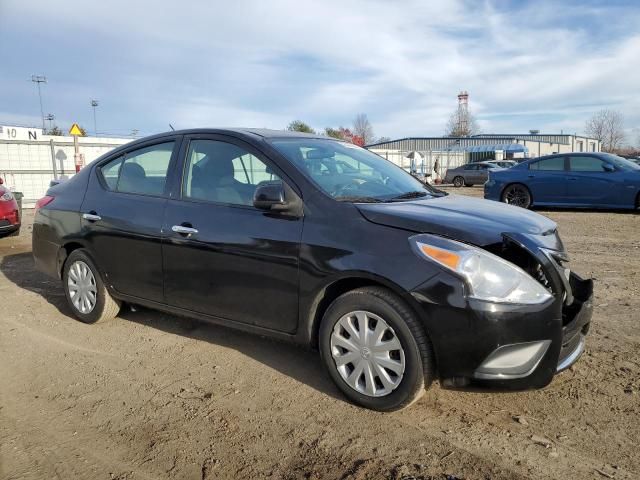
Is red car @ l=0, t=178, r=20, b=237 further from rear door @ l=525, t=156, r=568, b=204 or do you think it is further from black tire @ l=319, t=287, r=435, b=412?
rear door @ l=525, t=156, r=568, b=204

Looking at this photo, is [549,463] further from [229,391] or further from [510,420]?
[229,391]

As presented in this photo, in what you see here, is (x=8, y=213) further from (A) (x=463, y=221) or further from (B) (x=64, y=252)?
(A) (x=463, y=221)

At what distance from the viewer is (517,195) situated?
1276 centimetres

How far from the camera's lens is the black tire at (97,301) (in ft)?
14.4

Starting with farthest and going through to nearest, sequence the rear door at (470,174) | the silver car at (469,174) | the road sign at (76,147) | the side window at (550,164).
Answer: the rear door at (470,174) → the silver car at (469,174) → the road sign at (76,147) → the side window at (550,164)

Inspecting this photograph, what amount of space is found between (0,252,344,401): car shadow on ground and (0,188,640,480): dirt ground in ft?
0.07

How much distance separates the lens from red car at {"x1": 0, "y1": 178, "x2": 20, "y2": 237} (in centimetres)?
833

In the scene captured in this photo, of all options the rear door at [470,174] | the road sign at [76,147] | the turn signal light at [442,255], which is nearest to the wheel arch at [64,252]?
the turn signal light at [442,255]

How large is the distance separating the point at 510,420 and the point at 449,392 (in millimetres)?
431

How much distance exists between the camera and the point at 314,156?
363 cm

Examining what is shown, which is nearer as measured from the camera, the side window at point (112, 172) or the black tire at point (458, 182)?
the side window at point (112, 172)

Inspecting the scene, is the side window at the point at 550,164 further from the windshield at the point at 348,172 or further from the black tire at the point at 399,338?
the black tire at the point at 399,338

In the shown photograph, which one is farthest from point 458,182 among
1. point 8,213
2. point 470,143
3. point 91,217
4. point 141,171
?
point 470,143

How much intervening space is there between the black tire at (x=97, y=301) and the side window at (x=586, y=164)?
10928 millimetres
